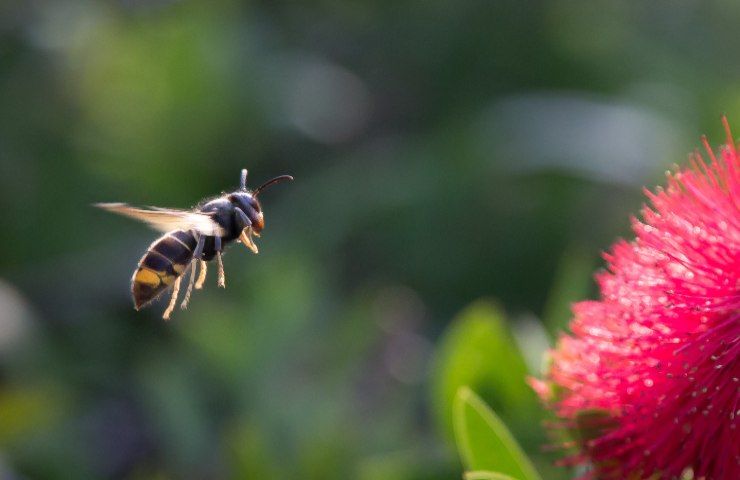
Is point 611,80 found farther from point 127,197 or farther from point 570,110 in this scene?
point 127,197

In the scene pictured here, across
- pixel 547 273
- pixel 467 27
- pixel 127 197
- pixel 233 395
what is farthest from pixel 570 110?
pixel 233 395

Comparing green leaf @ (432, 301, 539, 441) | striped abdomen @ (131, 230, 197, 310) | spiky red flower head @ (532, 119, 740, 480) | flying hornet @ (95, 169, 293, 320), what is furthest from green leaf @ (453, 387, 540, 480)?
striped abdomen @ (131, 230, 197, 310)

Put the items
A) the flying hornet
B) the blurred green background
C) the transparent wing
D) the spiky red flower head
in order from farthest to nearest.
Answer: the blurred green background
the flying hornet
the transparent wing
the spiky red flower head

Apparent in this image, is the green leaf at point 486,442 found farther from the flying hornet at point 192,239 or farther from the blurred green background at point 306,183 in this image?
the blurred green background at point 306,183

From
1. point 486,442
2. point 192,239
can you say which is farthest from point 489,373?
point 192,239

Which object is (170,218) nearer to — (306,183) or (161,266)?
(161,266)

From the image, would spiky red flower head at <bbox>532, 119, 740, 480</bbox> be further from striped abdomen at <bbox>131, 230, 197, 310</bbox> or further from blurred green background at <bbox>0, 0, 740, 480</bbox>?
blurred green background at <bbox>0, 0, 740, 480</bbox>
